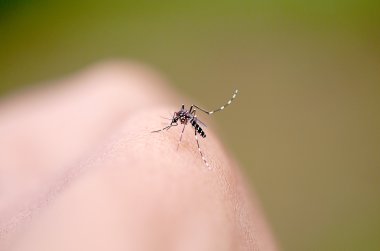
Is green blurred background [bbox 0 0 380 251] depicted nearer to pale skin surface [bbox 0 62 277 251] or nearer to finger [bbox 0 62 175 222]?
finger [bbox 0 62 175 222]

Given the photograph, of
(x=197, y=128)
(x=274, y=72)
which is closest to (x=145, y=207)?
(x=197, y=128)

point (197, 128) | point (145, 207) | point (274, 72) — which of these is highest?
point (274, 72)

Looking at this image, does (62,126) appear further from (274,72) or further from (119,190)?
(274,72)

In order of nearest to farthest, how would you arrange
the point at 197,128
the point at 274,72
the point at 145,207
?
the point at 145,207, the point at 197,128, the point at 274,72

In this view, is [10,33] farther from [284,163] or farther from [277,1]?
[284,163]

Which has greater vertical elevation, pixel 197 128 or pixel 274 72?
pixel 274 72

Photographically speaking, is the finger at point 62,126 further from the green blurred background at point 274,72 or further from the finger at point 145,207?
the green blurred background at point 274,72
